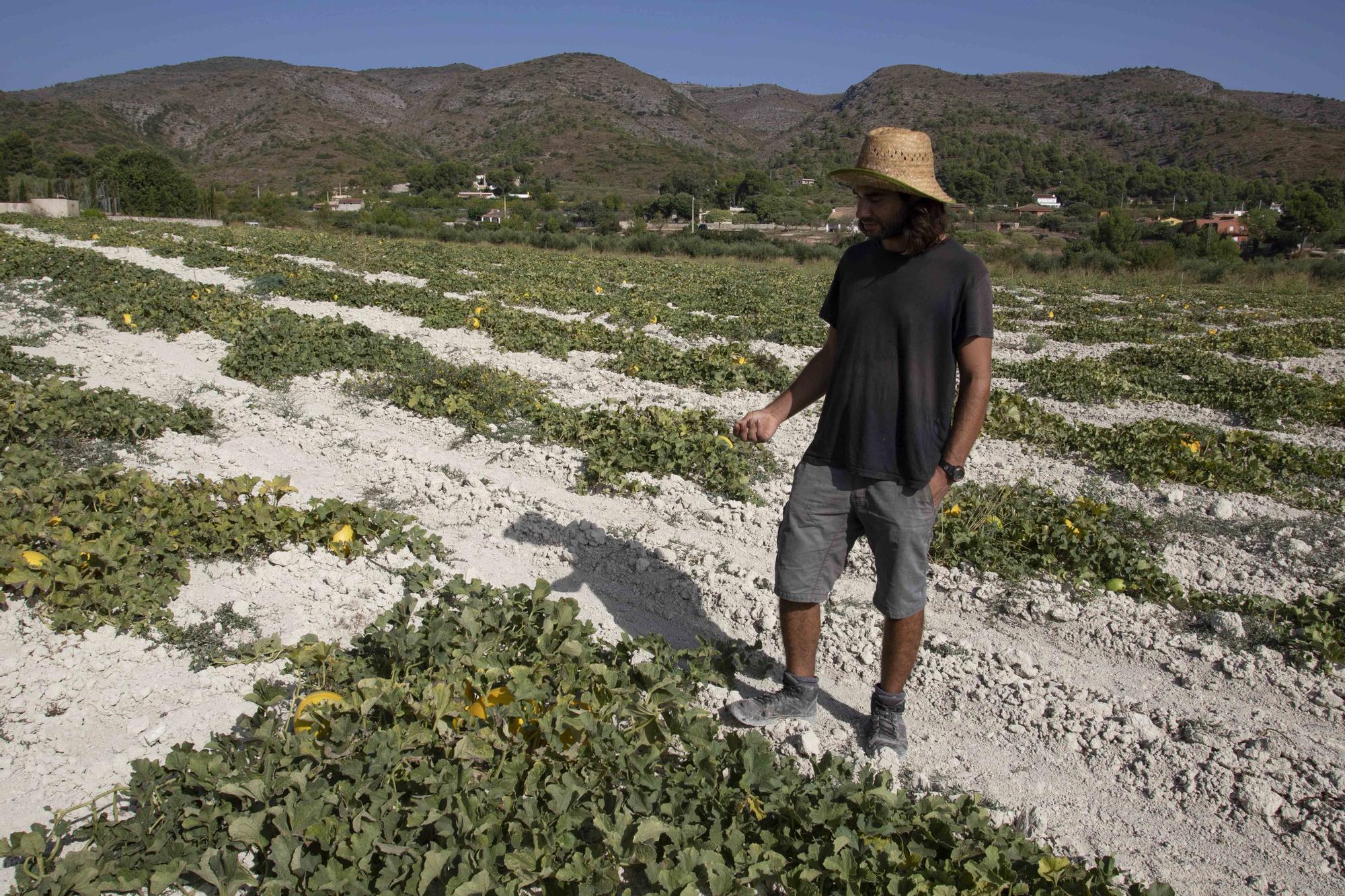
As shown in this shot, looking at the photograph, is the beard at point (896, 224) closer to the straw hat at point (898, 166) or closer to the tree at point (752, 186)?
the straw hat at point (898, 166)

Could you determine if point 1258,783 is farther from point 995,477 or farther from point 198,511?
point 198,511

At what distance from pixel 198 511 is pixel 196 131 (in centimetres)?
15331

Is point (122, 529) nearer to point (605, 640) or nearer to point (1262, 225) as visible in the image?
point (605, 640)

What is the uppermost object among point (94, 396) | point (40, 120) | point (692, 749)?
Result: point (40, 120)

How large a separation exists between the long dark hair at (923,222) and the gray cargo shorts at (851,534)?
775 millimetres

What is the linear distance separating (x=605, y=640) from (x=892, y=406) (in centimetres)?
152

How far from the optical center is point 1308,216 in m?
42.0

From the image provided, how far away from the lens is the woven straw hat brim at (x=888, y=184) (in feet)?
8.50

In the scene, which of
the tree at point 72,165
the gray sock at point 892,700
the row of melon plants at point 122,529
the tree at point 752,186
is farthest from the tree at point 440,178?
the gray sock at point 892,700

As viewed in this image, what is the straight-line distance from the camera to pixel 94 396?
19.6 ft

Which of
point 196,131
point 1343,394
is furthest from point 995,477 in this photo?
point 196,131

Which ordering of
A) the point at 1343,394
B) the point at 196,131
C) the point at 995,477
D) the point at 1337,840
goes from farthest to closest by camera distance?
1. the point at 196,131
2. the point at 1343,394
3. the point at 995,477
4. the point at 1337,840

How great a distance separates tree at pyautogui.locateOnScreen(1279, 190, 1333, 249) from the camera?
41.3 m

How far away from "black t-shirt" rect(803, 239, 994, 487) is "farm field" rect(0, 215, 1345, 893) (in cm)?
102
